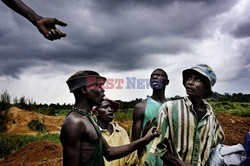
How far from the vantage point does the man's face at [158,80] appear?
5.11 m

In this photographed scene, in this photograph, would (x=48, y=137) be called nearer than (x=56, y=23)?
No

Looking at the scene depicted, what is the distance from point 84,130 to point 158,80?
2.57 meters

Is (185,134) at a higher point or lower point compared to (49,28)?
lower

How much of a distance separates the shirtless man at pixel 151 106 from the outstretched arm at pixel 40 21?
276cm

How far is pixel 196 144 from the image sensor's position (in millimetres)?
3168

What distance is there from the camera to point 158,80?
5.13 m

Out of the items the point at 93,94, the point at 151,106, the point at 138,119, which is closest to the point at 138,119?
the point at 138,119

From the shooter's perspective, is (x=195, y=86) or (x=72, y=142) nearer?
(x=72, y=142)

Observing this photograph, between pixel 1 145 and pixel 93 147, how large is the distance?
12602mm

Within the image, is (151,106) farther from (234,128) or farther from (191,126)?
(234,128)

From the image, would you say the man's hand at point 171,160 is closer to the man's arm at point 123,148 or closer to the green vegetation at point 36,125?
the man's arm at point 123,148

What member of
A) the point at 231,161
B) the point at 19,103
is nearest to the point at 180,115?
the point at 231,161

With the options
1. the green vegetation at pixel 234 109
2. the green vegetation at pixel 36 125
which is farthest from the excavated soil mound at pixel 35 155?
the green vegetation at pixel 234 109

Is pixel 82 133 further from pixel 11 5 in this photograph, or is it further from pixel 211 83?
pixel 211 83
